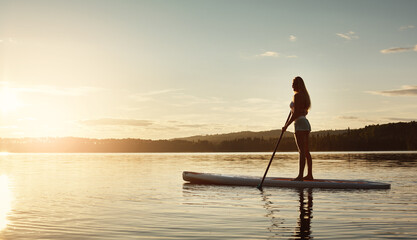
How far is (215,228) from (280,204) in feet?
12.2

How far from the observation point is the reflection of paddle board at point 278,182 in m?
15.1

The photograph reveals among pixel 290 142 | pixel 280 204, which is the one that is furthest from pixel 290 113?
pixel 290 142

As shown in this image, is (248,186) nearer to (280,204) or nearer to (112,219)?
(280,204)

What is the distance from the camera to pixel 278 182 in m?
16.0

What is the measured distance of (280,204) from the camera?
11.6 m

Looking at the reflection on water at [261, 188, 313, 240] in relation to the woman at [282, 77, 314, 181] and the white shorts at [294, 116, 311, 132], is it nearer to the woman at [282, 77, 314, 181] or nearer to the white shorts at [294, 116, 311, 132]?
the woman at [282, 77, 314, 181]

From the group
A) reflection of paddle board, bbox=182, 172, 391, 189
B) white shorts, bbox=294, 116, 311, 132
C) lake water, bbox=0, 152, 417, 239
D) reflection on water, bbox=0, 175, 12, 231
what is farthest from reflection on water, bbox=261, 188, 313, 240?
reflection on water, bbox=0, 175, 12, 231

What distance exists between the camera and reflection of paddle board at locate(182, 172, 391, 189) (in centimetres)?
1513

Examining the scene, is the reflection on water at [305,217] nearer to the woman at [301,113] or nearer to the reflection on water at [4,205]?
the woman at [301,113]

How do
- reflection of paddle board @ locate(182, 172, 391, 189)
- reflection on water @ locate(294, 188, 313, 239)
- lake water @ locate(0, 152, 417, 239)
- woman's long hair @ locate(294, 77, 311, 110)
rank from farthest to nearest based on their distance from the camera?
reflection of paddle board @ locate(182, 172, 391, 189) → woman's long hair @ locate(294, 77, 311, 110) → lake water @ locate(0, 152, 417, 239) → reflection on water @ locate(294, 188, 313, 239)

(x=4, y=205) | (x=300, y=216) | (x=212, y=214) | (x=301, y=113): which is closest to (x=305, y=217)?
(x=300, y=216)

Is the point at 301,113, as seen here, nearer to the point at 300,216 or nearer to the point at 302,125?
the point at 302,125

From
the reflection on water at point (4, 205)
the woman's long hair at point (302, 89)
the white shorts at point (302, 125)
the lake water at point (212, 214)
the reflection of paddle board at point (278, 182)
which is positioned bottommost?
the reflection on water at point (4, 205)

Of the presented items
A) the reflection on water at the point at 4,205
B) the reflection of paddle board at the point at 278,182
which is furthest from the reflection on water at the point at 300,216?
the reflection on water at the point at 4,205
